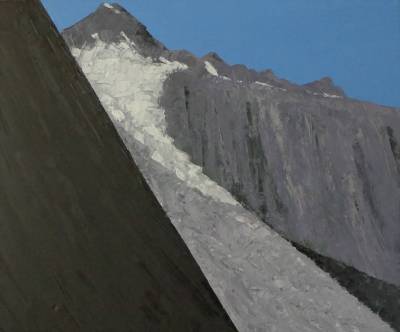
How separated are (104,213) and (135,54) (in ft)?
9.82

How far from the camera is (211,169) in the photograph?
3195 millimetres

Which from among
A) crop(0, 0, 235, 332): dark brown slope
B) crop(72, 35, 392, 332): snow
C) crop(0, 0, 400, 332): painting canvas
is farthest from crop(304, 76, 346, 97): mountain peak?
crop(0, 0, 235, 332): dark brown slope

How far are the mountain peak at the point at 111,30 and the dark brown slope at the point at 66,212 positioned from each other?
9.80 feet

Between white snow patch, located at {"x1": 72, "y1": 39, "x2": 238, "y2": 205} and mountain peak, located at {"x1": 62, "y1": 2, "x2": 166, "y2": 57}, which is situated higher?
mountain peak, located at {"x1": 62, "y1": 2, "x2": 166, "y2": 57}

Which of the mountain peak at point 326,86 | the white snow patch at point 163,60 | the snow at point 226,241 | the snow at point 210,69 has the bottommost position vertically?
the snow at point 226,241

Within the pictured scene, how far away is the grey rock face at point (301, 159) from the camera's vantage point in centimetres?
325

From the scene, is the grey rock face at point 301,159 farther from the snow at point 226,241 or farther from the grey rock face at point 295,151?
the snow at point 226,241

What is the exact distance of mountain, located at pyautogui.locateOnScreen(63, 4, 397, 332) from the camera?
6.89 ft

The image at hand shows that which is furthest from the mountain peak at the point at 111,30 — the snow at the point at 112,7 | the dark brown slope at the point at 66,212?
the dark brown slope at the point at 66,212

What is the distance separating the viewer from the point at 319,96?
3.99 meters

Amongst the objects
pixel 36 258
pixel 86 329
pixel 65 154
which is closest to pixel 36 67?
pixel 65 154

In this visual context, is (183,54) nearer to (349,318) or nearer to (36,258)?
(349,318)

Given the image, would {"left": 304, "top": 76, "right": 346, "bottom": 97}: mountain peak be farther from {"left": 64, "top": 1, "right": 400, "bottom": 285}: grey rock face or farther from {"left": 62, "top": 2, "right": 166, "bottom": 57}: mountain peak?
{"left": 62, "top": 2, "right": 166, "bottom": 57}: mountain peak

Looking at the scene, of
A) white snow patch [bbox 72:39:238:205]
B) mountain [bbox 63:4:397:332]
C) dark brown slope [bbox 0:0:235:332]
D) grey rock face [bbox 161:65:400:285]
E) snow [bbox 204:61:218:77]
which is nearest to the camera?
dark brown slope [bbox 0:0:235:332]
